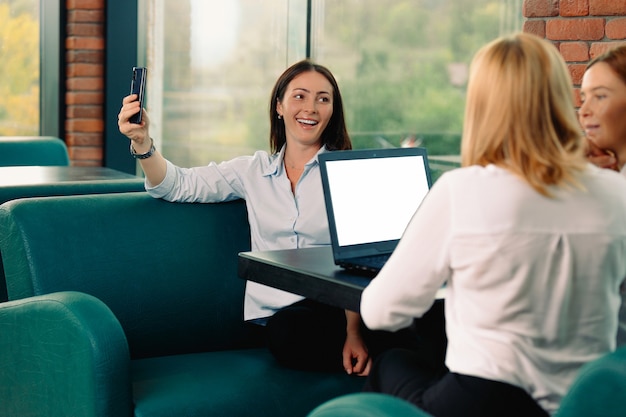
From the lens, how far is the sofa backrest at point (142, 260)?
2.66 m

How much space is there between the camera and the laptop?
2.33m

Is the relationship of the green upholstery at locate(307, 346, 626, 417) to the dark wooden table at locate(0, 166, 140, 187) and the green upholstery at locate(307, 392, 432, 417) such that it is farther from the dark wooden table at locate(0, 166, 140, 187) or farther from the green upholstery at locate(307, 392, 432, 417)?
the dark wooden table at locate(0, 166, 140, 187)

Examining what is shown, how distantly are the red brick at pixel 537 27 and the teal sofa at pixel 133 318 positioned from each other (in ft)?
4.32

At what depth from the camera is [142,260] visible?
283cm

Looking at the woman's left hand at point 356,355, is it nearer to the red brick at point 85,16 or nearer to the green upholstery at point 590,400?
the green upholstery at point 590,400

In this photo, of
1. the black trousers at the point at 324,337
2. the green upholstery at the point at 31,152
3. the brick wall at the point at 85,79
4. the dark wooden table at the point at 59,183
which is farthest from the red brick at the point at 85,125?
the black trousers at the point at 324,337

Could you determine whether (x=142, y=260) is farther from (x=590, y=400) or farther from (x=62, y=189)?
(x=590, y=400)

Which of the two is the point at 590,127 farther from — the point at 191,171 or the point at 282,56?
the point at 282,56

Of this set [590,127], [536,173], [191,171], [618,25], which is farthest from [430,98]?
[536,173]

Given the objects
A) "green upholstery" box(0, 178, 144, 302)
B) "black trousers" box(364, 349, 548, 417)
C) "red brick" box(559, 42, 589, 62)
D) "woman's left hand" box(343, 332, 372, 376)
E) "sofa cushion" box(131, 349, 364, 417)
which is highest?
"red brick" box(559, 42, 589, 62)

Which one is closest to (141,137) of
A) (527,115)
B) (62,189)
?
(62,189)

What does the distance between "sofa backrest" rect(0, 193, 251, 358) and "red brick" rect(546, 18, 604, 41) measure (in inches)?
52.7

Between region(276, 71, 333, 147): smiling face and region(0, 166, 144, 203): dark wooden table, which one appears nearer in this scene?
region(276, 71, 333, 147): smiling face

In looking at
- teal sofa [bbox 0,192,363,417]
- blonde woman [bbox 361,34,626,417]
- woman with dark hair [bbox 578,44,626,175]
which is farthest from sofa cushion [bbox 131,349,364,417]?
woman with dark hair [bbox 578,44,626,175]
